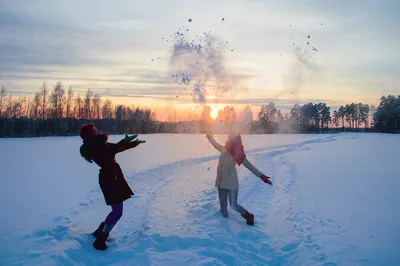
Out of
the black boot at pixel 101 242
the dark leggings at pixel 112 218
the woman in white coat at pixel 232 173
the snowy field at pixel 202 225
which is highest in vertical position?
the woman in white coat at pixel 232 173

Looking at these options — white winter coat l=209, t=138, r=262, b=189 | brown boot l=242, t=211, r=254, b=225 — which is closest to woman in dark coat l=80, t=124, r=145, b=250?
white winter coat l=209, t=138, r=262, b=189

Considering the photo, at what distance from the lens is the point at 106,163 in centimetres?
507

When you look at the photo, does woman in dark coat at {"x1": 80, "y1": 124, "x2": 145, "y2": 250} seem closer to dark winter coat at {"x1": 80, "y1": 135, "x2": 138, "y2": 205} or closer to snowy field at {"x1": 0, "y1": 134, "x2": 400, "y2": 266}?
dark winter coat at {"x1": 80, "y1": 135, "x2": 138, "y2": 205}

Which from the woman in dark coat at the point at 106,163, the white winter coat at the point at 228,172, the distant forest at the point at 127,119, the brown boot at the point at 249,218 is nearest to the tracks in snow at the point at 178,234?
the brown boot at the point at 249,218

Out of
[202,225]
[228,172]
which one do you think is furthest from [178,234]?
[228,172]

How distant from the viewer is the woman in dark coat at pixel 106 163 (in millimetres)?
4984

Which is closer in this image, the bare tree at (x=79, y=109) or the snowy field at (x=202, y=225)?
the snowy field at (x=202, y=225)

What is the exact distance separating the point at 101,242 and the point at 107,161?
133 cm

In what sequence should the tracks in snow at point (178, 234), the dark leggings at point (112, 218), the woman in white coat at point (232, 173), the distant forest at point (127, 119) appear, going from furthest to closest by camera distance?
the distant forest at point (127, 119)
the woman in white coat at point (232, 173)
the dark leggings at point (112, 218)
the tracks in snow at point (178, 234)

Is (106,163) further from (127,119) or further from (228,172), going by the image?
(127,119)

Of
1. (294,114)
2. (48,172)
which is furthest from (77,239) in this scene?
(294,114)

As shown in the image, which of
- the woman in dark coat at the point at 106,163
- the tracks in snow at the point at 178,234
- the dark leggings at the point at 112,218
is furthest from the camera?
the dark leggings at the point at 112,218

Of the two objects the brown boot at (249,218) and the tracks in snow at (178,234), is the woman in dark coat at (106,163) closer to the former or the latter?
the tracks in snow at (178,234)

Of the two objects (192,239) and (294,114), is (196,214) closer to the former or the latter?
(192,239)
